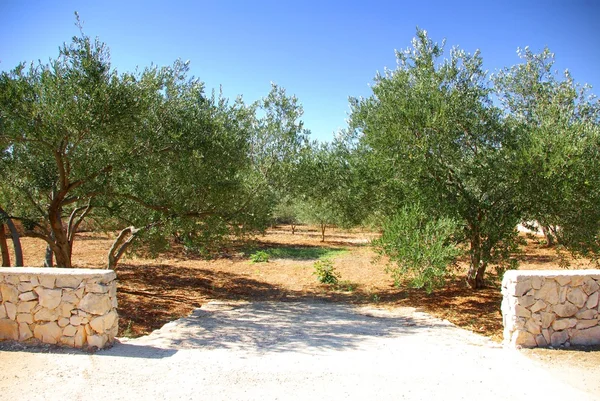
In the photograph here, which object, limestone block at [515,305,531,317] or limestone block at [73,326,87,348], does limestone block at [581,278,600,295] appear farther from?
limestone block at [73,326,87,348]

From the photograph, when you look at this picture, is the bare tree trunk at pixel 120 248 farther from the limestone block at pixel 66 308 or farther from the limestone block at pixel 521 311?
the limestone block at pixel 521 311

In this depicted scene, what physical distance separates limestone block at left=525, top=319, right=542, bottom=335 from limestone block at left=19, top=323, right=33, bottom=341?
7.53 meters

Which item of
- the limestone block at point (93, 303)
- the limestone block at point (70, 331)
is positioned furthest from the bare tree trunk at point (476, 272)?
the limestone block at point (70, 331)

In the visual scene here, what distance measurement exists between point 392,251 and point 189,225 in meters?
5.05

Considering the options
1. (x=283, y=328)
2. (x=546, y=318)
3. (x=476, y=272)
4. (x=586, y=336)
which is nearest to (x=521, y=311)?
(x=546, y=318)

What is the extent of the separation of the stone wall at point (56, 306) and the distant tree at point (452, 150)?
6729 mm

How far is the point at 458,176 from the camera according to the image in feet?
35.0

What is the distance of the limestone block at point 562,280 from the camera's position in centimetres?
641

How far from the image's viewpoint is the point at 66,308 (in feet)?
19.9

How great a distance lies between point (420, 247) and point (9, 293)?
740cm

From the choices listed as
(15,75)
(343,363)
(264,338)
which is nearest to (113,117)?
(15,75)

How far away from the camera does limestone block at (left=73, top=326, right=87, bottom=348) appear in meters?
6.08

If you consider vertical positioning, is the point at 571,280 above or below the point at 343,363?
above

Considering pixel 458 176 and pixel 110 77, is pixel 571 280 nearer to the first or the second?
pixel 458 176
